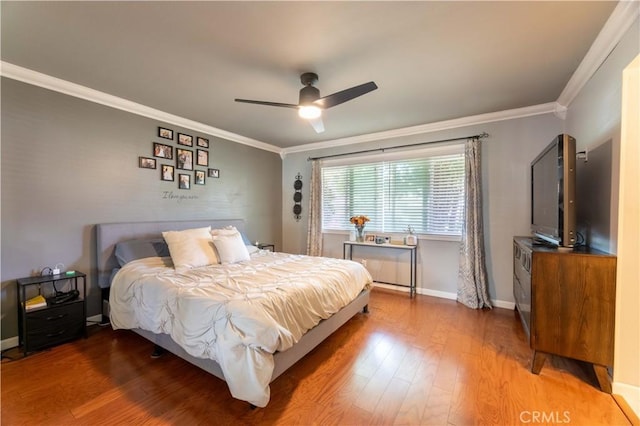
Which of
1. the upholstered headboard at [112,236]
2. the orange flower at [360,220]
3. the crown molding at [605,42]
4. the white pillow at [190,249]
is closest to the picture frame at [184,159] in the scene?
the upholstered headboard at [112,236]

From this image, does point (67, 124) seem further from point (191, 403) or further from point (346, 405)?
point (346, 405)

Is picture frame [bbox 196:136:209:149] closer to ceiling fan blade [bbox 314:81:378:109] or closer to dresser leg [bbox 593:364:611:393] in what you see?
ceiling fan blade [bbox 314:81:378:109]

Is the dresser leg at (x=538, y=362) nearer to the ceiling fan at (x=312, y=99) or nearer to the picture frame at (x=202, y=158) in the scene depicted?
the ceiling fan at (x=312, y=99)

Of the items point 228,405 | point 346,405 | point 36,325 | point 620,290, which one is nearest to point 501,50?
point 620,290

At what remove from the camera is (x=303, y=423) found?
5.23ft

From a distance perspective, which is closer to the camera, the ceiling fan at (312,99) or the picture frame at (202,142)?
the ceiling fan at (312,99)

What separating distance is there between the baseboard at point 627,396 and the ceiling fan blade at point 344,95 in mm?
2687

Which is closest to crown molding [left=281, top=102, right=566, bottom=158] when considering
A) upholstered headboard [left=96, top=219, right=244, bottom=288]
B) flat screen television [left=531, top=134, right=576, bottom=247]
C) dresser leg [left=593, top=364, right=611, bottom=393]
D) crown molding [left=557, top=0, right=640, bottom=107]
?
crown molding [left=557, top=0, right=640, bottom=107]

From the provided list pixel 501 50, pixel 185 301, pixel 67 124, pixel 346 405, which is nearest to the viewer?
pixel 346 405

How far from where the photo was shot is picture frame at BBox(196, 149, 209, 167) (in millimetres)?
3961

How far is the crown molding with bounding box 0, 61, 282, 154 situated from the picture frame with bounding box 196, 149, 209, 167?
30 cm

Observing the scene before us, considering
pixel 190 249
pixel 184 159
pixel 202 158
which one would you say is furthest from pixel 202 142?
pixel 190 249

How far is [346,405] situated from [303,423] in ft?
1.03

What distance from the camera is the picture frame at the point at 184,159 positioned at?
3707 mm
